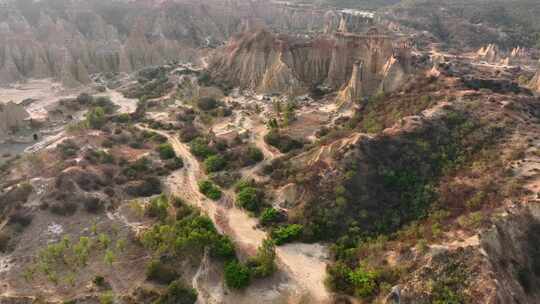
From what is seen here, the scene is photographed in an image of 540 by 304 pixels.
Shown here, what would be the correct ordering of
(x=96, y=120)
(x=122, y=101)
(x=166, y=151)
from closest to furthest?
(x=166, y=151) < (x=96, y=120) < (x=122, y=101)

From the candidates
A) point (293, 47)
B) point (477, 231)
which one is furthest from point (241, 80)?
point (477, 231)

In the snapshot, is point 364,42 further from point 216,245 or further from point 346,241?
point 216,245

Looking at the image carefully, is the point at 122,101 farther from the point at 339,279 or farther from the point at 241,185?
the point at 339,279

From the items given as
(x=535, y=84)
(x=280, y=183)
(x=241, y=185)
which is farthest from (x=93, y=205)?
(x=535, y=84)

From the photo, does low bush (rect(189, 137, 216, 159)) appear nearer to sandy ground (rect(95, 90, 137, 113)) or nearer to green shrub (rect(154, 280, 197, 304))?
sandy ground (rect(95, 90, 137, 113))

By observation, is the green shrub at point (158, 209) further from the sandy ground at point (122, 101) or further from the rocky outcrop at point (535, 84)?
the rocky outcrop at point (535, 84)

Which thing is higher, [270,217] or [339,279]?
[270,217]

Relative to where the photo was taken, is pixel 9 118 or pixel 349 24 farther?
pixel 349 24

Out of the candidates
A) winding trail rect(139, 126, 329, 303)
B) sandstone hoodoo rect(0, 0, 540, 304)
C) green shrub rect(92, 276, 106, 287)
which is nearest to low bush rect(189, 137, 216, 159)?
sandstone hoodoo rect(0, 0, 540, 304)
